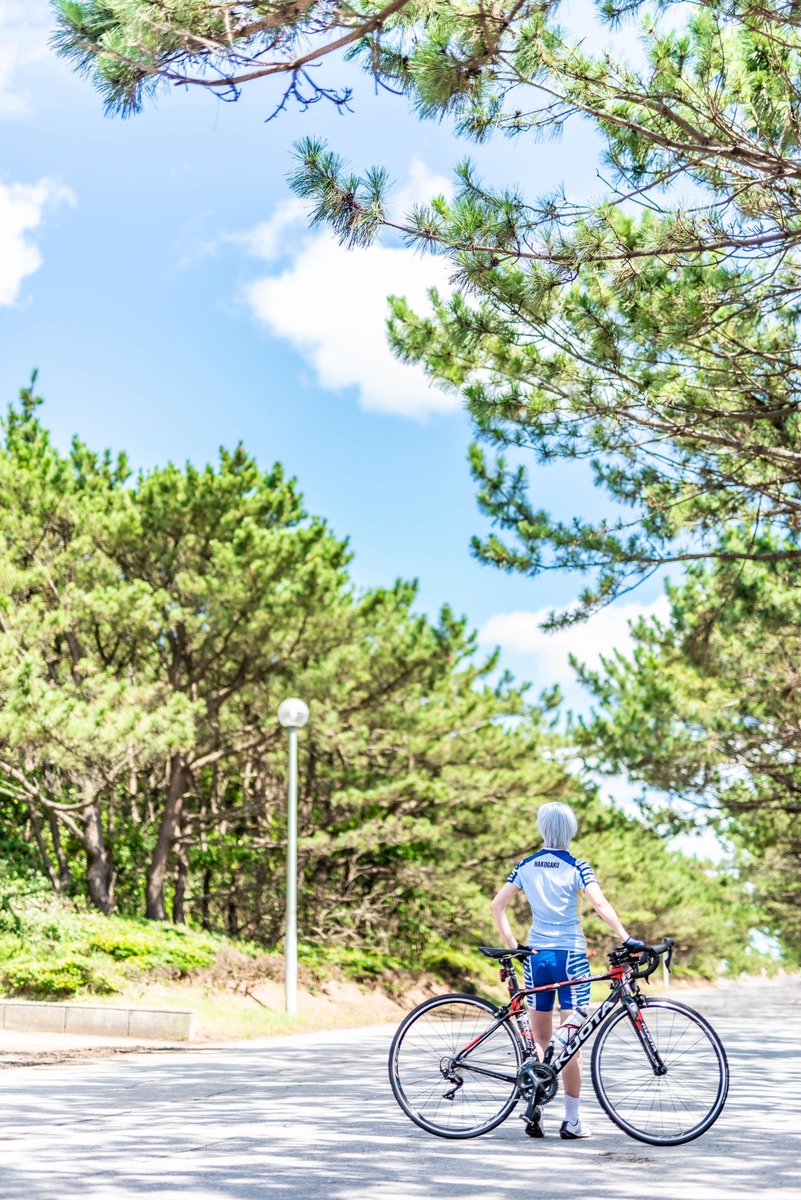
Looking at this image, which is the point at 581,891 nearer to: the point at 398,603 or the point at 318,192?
the point at 318,192

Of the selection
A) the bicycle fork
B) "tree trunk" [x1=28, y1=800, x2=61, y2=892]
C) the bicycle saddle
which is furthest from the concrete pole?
the bicycle fork

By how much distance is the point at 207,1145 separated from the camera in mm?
5941

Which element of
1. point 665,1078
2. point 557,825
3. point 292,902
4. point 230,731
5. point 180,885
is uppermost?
point 230,731

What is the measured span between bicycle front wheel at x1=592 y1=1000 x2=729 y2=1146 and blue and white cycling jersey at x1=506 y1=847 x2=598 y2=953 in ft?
1.51

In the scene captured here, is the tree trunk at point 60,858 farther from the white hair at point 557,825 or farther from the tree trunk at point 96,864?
the white hair at point 557,825

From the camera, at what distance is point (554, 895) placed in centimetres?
611

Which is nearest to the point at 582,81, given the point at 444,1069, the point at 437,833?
the point at 444,1069

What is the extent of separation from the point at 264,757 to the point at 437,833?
3.46m

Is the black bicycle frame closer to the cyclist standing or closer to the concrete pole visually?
the cyclist standing

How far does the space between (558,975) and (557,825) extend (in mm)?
745

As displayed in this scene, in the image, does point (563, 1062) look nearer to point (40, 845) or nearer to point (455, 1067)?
point (455, 1067)

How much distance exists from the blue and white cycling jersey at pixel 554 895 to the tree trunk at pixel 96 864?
50.6 feet

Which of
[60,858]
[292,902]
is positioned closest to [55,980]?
[292,902]

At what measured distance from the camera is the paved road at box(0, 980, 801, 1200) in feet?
15.9
